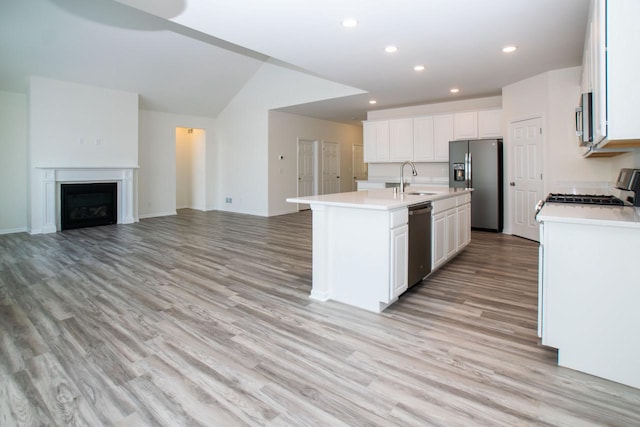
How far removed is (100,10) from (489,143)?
6.64 meters

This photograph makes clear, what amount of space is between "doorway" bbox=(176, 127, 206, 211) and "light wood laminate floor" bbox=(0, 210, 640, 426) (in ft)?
20.1

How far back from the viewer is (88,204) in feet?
23.5

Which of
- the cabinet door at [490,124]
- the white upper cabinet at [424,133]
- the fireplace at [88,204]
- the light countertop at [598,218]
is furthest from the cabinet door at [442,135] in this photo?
the fireplace at [88,204]

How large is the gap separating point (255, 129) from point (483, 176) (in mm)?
5337

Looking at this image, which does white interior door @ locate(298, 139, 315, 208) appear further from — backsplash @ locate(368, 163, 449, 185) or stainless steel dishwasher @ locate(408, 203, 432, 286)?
stainless steel dishwasher @ locate(408, 203, 432, 286)

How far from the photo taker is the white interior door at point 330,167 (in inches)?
402

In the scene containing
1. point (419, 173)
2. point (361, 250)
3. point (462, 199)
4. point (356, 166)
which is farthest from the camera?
point (356, 166)

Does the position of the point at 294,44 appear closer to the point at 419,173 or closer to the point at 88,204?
the point at 419,173

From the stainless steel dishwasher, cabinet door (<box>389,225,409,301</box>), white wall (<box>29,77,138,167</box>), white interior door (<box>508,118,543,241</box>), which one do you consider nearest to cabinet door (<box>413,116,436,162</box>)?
white interior door (<box>508,118,543,241</box>)

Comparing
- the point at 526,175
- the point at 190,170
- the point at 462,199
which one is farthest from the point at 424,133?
the point at 190,170

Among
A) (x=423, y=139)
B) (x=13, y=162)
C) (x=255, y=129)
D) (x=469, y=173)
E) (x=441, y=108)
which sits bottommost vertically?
(x=469, y=173)

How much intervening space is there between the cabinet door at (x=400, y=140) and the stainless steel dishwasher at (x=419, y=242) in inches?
174

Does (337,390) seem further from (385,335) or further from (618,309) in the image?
(618,309)

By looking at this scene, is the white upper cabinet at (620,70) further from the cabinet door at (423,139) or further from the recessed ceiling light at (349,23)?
the cabinet door at (423,139)
